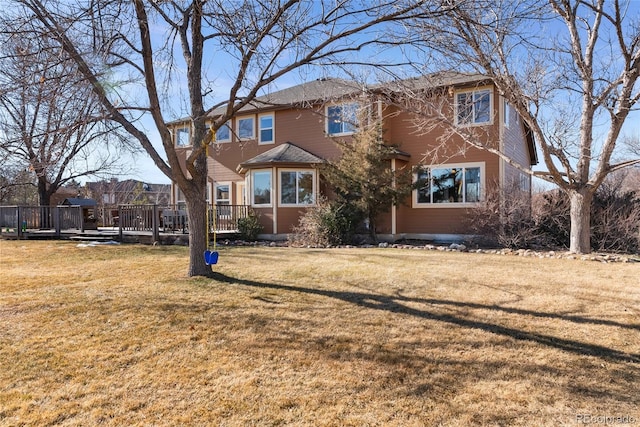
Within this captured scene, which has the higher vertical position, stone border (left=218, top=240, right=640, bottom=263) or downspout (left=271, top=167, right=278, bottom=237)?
downspout (left=271, top=167, right=278, bottom=237)

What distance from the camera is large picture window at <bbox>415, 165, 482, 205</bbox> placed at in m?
13.7

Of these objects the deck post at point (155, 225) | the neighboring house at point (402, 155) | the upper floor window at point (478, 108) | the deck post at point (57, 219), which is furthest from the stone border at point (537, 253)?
the deck post at point (57, 219)

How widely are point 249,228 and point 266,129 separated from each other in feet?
16.7

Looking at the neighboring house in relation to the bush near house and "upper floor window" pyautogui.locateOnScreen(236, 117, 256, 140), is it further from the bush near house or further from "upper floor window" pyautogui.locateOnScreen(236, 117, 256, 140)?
the bush near house

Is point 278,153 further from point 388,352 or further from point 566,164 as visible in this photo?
point 388,352

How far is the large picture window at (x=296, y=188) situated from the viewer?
1518 centimetres

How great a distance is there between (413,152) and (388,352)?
1179 centimetres

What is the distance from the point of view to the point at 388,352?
3.80 meters

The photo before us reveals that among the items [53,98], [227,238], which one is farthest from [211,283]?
[227,238]

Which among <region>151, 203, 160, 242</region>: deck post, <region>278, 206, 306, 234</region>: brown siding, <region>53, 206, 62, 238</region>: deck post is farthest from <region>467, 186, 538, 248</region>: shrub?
<region>53, 206, 62, 238</region>: deck post

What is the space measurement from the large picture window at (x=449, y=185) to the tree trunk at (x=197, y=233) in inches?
331

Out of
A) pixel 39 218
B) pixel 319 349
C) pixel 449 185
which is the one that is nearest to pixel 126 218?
pixel 39 218

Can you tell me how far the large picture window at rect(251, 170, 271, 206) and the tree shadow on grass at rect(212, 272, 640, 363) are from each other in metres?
8.71

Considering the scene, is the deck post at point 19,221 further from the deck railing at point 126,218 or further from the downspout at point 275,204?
the downspout at point 275,204
